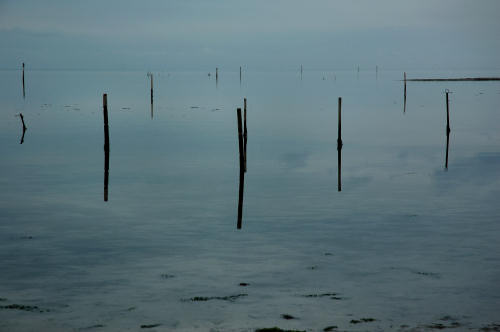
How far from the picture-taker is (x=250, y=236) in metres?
18.6

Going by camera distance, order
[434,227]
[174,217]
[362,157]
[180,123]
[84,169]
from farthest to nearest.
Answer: [180,123] → [362,157] → [84,169] → [174,217] → [434,227]

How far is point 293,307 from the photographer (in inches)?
476

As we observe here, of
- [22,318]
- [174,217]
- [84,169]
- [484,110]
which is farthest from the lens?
[484,110]

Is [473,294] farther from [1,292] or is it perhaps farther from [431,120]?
[431,120]

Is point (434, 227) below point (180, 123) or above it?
below

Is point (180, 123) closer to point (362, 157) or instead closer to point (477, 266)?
point (362, 157)

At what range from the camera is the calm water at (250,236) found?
11961 millimetres

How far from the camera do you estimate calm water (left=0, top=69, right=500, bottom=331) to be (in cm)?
1196

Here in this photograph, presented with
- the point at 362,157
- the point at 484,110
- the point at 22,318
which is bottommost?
the point at 22,318

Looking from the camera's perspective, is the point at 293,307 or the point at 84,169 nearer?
the point at 293,307

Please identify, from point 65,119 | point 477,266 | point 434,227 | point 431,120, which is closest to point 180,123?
point 65,119

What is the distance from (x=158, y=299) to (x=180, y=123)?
45753mm

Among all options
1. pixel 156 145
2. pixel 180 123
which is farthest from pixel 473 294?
pixel 180 123

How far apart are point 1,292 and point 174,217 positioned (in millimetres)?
8680
